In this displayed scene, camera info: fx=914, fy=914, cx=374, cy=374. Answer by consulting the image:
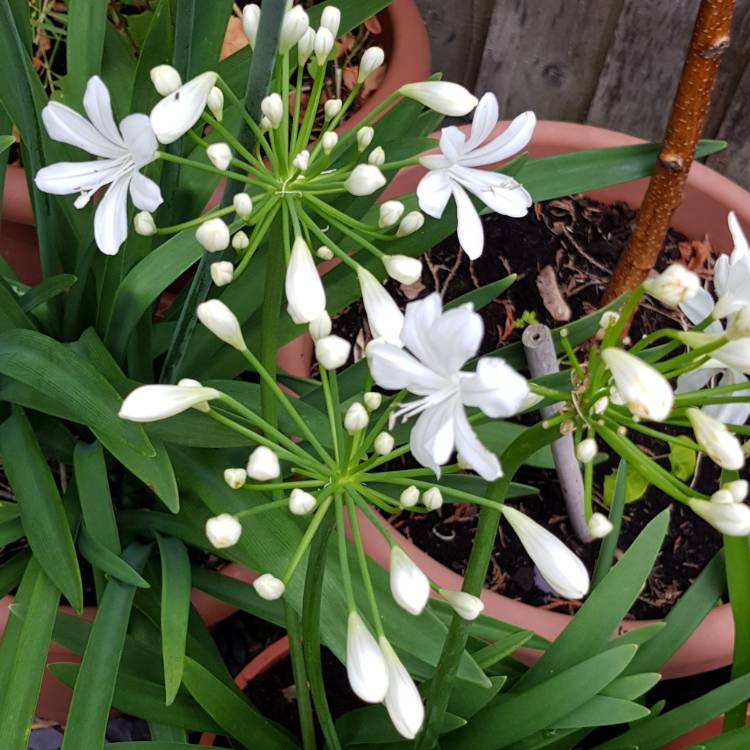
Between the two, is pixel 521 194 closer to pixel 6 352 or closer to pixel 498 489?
pixel 498 489

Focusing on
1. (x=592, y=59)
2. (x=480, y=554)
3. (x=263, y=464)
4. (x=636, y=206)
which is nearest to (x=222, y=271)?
(x=263, y=464)

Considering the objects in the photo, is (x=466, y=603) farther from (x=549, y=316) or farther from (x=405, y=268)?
(x=549, y=316)

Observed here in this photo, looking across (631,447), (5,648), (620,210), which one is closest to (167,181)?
(5,648)

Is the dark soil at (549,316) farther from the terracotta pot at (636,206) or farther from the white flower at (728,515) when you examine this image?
the white flower at (728,515)

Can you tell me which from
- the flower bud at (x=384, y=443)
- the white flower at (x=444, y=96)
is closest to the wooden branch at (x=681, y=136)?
the white flower at (x=444, y=96)

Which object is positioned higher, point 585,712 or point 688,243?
point 688,243

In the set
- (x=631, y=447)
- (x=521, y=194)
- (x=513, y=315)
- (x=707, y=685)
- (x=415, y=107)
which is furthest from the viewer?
(x=513, y=315)
